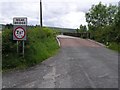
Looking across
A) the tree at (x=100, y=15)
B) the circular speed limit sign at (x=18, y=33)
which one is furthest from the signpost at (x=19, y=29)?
the tree at (x=100, y=15)

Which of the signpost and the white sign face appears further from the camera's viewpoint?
the signpost

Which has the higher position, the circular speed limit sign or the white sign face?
the white sign face

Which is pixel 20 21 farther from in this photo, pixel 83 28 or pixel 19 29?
pixel 83 28

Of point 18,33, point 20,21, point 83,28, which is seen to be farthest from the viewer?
point 83,28

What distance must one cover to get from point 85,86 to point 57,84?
1.04 metres

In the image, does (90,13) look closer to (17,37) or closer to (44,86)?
(17,37)

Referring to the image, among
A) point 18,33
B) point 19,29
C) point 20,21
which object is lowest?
point 18,33

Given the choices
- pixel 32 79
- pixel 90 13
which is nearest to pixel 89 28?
pixel 90 13

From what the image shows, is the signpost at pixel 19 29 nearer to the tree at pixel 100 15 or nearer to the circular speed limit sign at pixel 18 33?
the circular speed limit sign at pixel 18 33

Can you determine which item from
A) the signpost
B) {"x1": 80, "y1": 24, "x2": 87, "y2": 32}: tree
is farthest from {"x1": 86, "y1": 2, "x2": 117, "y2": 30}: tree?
the signpost

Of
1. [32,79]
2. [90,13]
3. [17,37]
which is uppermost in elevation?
[90,13]

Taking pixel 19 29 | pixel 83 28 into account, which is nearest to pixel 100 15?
pixel 83 28

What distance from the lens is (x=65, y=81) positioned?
433 inches

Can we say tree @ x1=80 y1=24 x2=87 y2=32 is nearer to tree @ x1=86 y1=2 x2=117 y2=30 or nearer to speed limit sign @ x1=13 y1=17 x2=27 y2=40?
tree @ x1=86 y1=2 x2=117 y2=30
